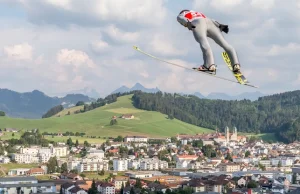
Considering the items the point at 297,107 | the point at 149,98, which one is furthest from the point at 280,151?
the point at 297,107

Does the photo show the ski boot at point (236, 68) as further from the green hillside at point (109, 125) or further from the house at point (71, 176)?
the green hillside at point (109, 125)

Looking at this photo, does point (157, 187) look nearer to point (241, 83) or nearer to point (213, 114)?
point (241, 83)

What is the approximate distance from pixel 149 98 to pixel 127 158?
56368 mm

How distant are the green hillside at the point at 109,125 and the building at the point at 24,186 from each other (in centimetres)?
5077

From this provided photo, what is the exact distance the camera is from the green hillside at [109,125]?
340 ft

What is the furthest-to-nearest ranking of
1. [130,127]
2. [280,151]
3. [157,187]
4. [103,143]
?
[130,127], [280,151], [103,143], [157,187]

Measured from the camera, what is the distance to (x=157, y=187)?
46.1 m

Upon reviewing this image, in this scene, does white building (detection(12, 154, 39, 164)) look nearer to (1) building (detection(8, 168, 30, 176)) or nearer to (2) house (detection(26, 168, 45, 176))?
(1) building (detection(8, 168, 30, 176))

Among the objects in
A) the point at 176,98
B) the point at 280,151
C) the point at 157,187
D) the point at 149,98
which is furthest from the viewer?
the point at 176,98

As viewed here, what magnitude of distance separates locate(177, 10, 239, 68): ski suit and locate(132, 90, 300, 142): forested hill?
111824 mm

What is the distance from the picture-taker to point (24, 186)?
46531 millimetres

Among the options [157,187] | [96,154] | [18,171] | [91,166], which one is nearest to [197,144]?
[96,154]

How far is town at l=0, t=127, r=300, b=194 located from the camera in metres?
47.0

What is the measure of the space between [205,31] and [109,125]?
102 meters
